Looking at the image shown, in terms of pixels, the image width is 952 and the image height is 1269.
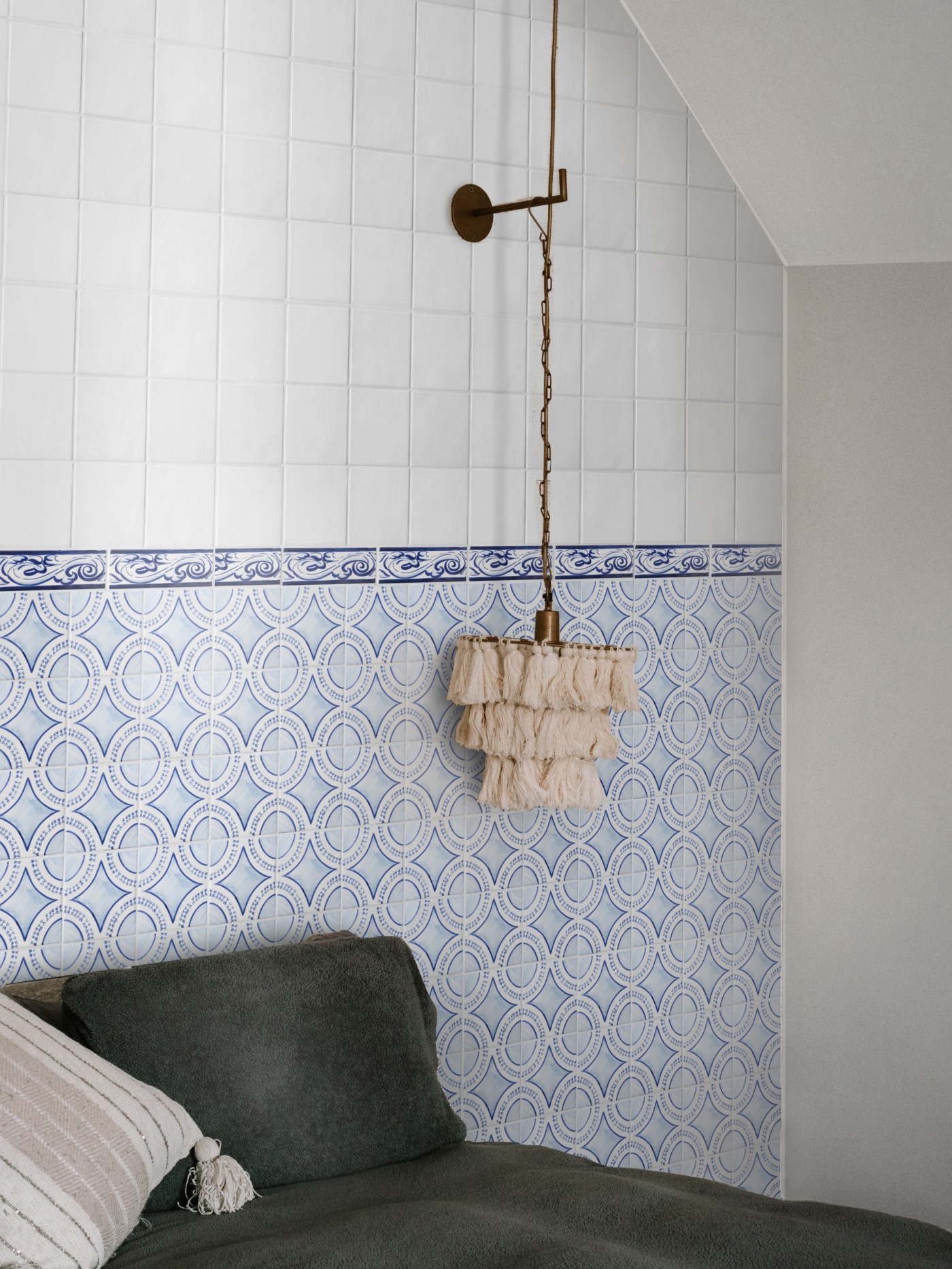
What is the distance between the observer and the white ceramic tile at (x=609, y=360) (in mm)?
2707

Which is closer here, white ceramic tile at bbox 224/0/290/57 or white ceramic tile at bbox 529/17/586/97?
white ceramic tile at bbox 224/0/290/57

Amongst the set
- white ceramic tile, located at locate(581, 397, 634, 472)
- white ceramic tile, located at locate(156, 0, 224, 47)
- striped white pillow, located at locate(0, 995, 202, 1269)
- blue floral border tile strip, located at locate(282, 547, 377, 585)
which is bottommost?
striped white pillow, located at locate(0, 995, 202, 1269)

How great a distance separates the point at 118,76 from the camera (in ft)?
7.32

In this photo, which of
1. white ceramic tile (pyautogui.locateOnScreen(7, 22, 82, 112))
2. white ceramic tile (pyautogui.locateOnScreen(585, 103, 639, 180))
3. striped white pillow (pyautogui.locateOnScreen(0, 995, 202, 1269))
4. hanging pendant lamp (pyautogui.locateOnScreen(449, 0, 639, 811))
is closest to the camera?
striped white pillow (pyautogui.locateOnScreen(0, 995, 202, 1269))

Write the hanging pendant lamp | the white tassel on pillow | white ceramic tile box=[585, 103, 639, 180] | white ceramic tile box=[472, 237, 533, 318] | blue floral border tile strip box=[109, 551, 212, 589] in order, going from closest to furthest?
the white tassel on pillow < blue floral border tile strip box=[109, 551, 212, 589] < the hanging pendant lamp < white ceramic tile box=[472, 237, 533, 318] < white ceramic tile box=[585, 103, 639, 180]

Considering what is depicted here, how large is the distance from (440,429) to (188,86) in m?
0.72

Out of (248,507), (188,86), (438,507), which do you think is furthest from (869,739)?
(188,86)

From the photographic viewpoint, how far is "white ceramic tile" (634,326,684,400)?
2.76 meters

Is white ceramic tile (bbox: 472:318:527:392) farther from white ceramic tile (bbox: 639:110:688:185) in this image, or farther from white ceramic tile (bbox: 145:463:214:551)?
white ceramic tile (bbox: 145:463:214:551)

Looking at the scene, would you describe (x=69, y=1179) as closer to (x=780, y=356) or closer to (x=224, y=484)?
(x=224, y=484)

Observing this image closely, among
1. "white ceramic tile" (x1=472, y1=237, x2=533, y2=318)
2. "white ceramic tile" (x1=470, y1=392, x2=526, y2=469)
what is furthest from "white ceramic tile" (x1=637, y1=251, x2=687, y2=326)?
"white ceramic tile" (x1=470, y1=392, x2=526, y2=469)

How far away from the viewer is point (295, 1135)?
1.96 metres

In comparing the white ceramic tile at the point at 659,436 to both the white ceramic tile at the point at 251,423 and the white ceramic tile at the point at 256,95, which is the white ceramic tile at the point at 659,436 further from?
the white ceramic tile at the point at 256,95

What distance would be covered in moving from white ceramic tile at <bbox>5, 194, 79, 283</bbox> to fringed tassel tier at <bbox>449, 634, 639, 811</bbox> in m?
0.92
